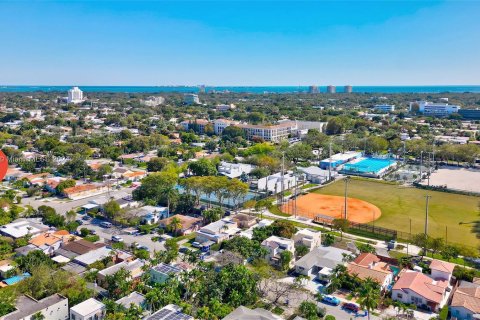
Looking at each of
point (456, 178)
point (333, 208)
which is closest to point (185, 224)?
point (333, 208)

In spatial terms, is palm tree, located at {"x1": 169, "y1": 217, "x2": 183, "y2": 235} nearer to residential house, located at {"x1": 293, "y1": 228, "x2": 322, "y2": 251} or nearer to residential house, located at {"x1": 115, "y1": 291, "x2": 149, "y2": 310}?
residential house, located at {"x1": 293, "y1": 228, "x2": 322, "y2": 251}

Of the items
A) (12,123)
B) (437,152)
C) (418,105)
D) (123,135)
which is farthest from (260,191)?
(418,105)

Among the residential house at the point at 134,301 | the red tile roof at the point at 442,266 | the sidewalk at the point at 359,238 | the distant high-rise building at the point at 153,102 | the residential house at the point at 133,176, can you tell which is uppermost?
the distant high-rise building at the point at 153,102

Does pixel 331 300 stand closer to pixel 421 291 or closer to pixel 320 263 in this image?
pixel 320 263

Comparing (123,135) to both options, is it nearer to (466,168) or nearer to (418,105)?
(466,168)

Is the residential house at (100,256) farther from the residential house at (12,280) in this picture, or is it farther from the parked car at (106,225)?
the parked car at (106,225)

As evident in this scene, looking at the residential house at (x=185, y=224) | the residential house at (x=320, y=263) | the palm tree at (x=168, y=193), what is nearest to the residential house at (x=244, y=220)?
the residential house at (x=185, y=224)
